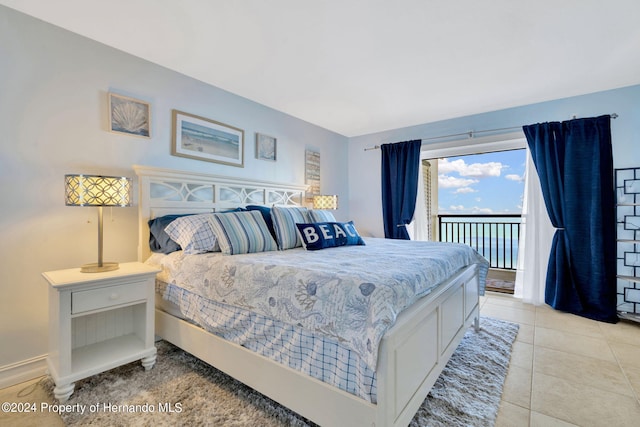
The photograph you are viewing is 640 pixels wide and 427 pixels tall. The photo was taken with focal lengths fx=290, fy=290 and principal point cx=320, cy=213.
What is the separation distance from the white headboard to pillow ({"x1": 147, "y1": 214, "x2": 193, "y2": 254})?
43 mm

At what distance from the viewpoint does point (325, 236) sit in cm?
253

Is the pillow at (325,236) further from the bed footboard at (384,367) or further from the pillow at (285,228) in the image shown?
the bed footboard at (384,367)

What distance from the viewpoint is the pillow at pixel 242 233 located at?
211cm

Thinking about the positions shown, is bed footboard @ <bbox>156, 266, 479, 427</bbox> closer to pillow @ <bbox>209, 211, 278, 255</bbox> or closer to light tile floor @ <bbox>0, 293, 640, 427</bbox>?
light tile floor @ <bbox>0, 293, 640, 427</bbox>

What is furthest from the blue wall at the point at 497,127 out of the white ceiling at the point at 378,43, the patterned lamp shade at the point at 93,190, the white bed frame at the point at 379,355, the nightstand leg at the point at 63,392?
the nightstand leg at the point at 63,392

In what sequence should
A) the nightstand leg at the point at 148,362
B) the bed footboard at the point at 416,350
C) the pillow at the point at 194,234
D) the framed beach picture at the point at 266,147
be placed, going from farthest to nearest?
the framed beach picture at the point at 266,147
the pillow at the point at 194,234
the nightstand leg at the point at 148,362
the bed footboard at the point at 416,350

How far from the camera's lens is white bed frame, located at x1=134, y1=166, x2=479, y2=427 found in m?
1.18

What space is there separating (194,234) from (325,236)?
3.45 ft

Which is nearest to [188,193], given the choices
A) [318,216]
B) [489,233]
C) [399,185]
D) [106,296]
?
[106,296]

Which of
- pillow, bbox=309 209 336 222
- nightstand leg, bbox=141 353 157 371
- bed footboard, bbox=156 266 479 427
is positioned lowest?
nightstand leg, bbox=141 353 157 371

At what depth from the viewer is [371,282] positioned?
4.09 feet

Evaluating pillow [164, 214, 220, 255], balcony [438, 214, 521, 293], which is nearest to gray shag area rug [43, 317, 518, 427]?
pillow [164, 214, 220, 255]

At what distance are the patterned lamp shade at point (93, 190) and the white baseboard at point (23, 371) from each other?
44.5 inches

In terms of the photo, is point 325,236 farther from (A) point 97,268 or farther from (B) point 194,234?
(A) point 97,268
